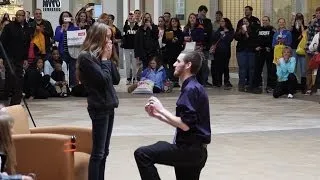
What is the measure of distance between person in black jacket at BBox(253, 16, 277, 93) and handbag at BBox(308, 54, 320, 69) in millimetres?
1115

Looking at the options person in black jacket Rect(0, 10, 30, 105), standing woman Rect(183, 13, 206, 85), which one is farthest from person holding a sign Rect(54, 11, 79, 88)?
standing woman Rect(183, 13, 206, 85)

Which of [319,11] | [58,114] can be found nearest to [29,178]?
[58,114]

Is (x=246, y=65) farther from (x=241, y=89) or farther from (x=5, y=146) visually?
(x=5, y=146)

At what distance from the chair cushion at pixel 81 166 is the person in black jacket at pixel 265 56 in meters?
11.2

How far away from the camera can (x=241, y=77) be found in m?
18.8

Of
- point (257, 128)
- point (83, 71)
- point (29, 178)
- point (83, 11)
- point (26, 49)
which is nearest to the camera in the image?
point (29, 178)

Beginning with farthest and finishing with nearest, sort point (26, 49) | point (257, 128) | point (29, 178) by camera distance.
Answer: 1. point (26, 49)
2. point (257, 128)
3. point (29, 178)

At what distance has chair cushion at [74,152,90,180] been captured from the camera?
7.28 m

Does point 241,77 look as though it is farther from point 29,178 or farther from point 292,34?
point 29,178

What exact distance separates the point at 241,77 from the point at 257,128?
634 centimetres

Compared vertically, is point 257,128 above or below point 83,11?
below

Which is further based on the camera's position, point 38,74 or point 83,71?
point 38,74

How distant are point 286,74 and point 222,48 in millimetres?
2437

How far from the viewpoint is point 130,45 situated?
64.4 feet
